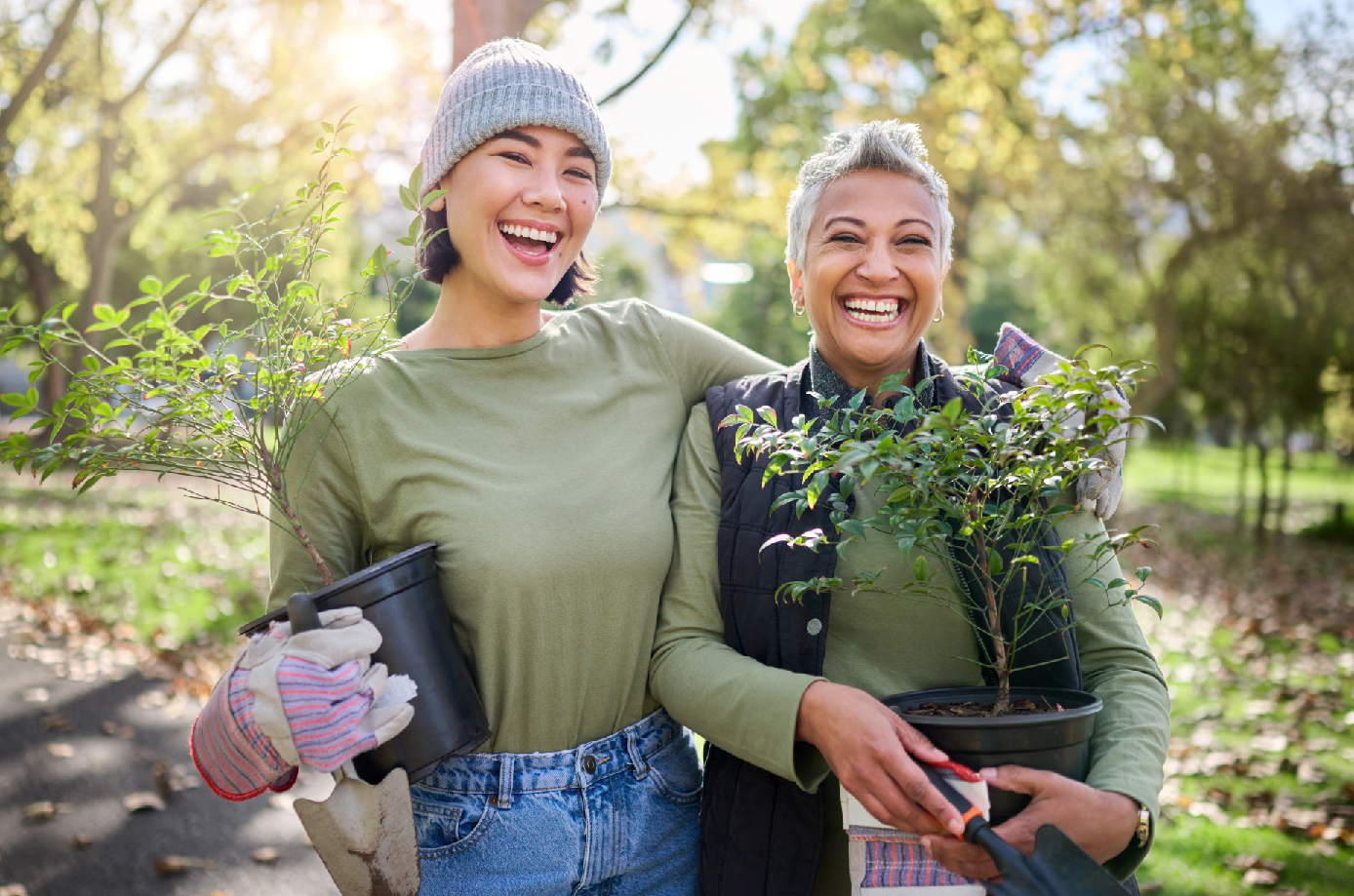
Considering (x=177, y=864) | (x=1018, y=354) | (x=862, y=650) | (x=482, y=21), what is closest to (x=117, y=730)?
(x=177, y=864)

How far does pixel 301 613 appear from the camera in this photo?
162cm

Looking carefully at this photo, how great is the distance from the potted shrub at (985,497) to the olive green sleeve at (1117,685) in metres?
0.07

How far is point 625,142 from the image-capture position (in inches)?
320

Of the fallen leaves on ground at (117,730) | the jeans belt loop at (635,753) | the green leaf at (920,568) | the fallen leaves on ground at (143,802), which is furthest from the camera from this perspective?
the fallen leaves on ground at (117,730)

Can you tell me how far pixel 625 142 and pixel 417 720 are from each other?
23.0 feet

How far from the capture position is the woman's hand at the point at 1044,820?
1568mm

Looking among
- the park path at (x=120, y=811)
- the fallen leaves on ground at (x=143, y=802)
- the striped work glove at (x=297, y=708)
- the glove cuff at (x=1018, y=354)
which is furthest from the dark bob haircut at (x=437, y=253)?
the fallen leaves on ground at (x=143, y=802)

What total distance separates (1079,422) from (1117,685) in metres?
0.52

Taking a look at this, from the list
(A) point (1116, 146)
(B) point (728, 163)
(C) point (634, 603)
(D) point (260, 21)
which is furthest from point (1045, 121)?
(C) point (634, 603)

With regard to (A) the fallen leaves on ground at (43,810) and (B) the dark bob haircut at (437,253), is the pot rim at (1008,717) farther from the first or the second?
(A) the fallen leaves on ground at (43,810)

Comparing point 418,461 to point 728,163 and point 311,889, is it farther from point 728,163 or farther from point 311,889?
point 728,163

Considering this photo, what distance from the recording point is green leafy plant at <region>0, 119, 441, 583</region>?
68.5 inches

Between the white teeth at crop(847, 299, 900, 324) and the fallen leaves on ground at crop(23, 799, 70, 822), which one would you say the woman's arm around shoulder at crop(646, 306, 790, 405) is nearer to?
the white teeth at crop(847, 299, 900, 324)

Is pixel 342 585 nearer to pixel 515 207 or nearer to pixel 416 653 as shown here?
pixel 416 653
